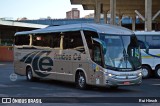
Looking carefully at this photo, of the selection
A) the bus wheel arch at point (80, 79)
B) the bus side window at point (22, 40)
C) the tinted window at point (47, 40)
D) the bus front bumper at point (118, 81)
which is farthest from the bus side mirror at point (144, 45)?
the bus front bumper at point (118, 81)

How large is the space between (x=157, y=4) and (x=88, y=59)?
33827 mm

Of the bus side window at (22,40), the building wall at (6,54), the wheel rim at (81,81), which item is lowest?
the building wall at (6,54)

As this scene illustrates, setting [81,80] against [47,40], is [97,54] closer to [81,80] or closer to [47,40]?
[81,80]

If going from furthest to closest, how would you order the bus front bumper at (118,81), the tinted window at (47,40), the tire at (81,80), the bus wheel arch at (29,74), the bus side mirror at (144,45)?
the bus side mirror at (144,45) → the bus wheel arch at (29,74) → the tinted window at (47,40) → the tire at (81,80) → the bus front bumper at (118,81)

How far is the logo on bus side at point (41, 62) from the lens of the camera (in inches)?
894

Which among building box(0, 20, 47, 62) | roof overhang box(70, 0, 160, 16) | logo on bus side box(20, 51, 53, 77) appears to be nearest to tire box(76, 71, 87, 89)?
logo on bus side box(20, 51, 53, 77)

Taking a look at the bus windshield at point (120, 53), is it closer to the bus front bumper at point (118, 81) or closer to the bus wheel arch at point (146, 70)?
the bus front bumper at point (118, 81)

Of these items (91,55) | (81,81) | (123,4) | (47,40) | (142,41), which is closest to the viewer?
(91,55)

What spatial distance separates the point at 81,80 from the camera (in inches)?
771

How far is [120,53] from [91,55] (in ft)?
Result: 4.26

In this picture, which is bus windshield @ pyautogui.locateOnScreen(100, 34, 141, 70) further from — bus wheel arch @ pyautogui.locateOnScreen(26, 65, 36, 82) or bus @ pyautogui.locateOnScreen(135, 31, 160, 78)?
bus @ pyautogui.locateOnScreen(135, 31, 160, 78)

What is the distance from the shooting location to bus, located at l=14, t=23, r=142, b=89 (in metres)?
18.3

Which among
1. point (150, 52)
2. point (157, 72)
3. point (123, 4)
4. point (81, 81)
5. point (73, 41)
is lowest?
point (157, 72)

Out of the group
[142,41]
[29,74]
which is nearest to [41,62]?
[29,74]
